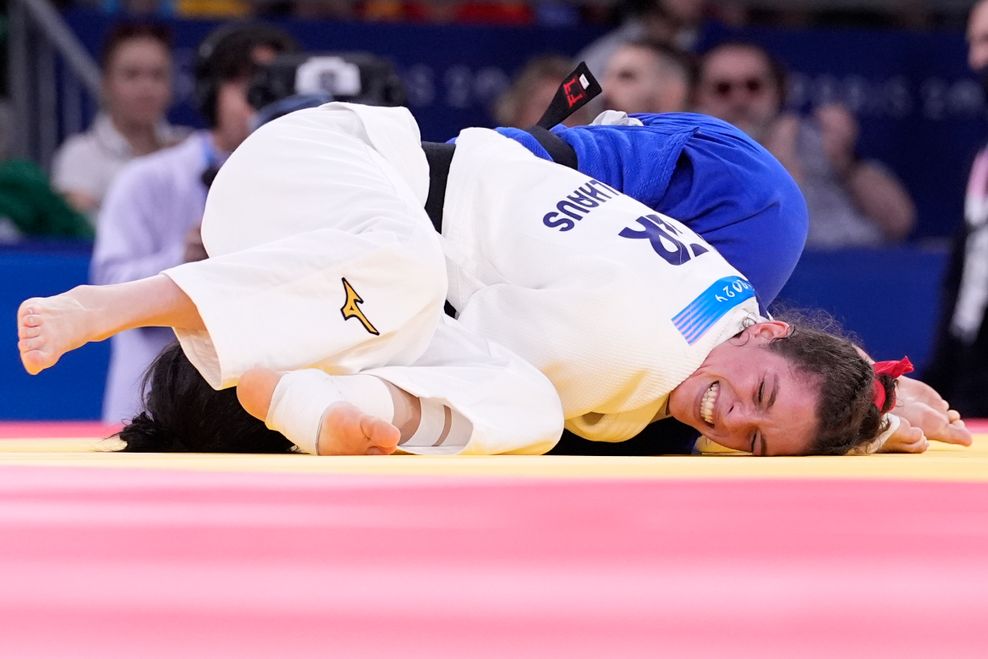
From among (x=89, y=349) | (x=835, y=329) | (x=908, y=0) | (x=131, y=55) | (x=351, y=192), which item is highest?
(x=908, y=0)

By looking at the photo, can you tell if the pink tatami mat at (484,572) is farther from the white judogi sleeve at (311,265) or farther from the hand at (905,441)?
the hand at (905,441)

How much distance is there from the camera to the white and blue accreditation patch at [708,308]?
1635 millimetres

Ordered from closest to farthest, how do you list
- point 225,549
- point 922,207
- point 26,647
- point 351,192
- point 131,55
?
1. point 26,647
2. point 225,549
3. point 351,192
4. point 131,55
5. point 922,207

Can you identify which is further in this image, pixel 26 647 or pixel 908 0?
pixel 908 0

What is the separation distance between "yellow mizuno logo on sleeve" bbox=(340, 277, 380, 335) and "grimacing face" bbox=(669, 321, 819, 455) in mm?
410

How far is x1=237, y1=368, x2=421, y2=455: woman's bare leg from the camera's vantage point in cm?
138

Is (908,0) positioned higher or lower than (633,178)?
higher

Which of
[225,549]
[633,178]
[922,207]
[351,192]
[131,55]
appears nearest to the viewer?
[225,549]

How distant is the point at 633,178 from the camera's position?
6.33 feet

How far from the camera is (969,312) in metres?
3.25

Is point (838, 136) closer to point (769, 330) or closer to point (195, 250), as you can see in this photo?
point (195, 250)

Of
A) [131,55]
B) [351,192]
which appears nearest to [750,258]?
[351,192]

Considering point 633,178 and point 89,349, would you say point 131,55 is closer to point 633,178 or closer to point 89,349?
point 89,349

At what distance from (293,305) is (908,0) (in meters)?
3.76
